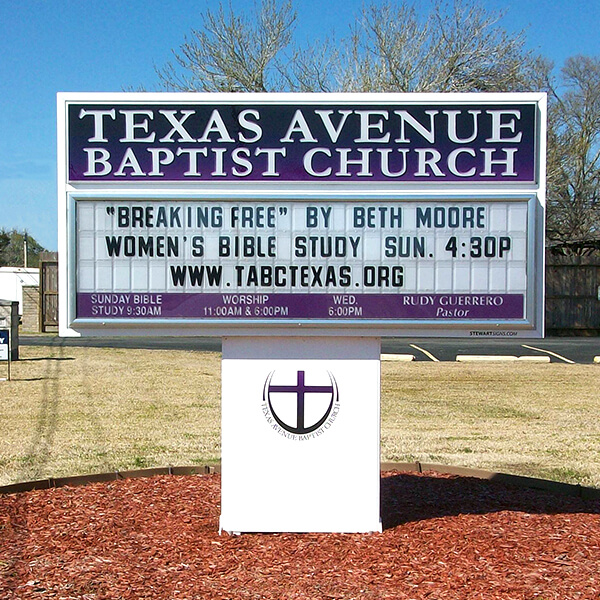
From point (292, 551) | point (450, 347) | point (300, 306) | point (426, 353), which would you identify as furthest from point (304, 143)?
point (450, 347)

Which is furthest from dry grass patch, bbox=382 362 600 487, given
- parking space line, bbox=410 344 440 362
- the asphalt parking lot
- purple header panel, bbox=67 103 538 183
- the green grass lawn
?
purple header panel, bbox=67 103 538 183

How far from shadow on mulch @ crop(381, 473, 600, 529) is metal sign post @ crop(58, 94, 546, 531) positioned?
70 centimetres

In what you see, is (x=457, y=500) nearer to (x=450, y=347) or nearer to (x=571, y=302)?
(x=450, y=347)

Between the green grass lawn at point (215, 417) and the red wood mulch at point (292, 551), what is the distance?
1.96 metres

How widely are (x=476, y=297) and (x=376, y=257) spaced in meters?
0.78

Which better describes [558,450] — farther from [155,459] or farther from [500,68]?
[500,68]

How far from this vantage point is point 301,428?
620 centimetres

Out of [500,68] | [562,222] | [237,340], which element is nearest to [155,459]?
[237,340]

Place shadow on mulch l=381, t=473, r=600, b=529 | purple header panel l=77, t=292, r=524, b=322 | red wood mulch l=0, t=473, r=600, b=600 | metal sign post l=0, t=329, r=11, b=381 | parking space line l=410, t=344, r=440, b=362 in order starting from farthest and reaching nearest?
1. parking space line l=410, t=344, r=440, b=362
2. metal sign post l=0, t=329, r=11, b=381
3. shadow on mulch l=381, t=473, r=600, b=529
4. purple header panel l=77, t=292, r=524, b=322
5. red wood mulch l=0, t=473, r=600, b=600

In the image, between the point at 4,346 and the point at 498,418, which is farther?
the point at 4,346

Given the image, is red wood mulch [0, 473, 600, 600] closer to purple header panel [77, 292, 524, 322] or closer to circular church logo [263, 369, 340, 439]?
circular church logo [263, 369, 340, 439]

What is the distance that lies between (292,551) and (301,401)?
104 cm

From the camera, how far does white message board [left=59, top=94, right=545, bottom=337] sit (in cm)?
608

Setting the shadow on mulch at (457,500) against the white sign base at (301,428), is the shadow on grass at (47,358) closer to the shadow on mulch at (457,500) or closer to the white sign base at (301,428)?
the shadow on mulch at (457,500)
